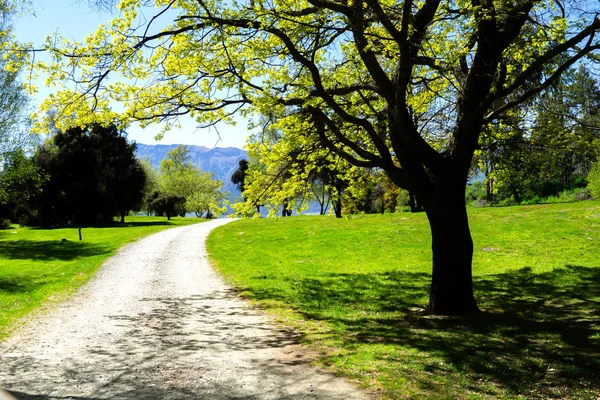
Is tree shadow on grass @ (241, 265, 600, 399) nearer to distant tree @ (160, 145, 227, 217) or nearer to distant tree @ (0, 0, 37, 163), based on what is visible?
distant tree @ (0, 0, 37, 163)

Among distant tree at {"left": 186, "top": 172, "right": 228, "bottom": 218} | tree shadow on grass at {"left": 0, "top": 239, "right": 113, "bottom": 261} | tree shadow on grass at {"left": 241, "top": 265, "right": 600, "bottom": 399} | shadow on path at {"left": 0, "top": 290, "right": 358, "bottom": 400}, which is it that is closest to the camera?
shadow on path at {"left": 0, "top": 290, "right": 358, "bottom": 400}

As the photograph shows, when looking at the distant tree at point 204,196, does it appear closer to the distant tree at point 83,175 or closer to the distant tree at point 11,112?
the distant tree at point 83,175

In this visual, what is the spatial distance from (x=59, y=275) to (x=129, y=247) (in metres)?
8.04

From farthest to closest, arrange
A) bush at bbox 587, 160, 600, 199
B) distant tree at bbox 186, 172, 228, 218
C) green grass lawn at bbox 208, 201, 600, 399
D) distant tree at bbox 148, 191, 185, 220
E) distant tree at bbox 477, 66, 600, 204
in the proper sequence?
distant tree at bbox 186, 172, 228, 218 → distant tree at bbox 148, 191, 185, 220 → bush at bbox 587, 160, 600, 199 → distant tree at bbox 477, 66, 600, 204 → green grass lawn at bbox 208, 201, 600, 399

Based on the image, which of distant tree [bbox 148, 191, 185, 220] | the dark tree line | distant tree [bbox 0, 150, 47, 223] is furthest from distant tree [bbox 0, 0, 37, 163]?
distant tree [bbox 148, 191, 185, 220]

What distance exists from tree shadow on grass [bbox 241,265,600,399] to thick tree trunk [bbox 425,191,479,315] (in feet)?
1.47

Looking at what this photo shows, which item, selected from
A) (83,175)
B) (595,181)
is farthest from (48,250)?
(595,181)

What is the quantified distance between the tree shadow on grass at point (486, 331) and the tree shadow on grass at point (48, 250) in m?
14.9

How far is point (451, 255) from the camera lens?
32.4 feet

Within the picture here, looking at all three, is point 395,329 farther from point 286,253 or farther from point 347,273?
point 286,253

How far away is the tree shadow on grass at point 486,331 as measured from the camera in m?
6.25

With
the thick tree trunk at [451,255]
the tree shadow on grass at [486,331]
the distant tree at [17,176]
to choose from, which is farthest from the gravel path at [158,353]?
the distant tree at [17,176]

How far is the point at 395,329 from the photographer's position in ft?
30.4

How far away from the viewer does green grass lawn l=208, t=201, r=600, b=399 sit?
6.41m
